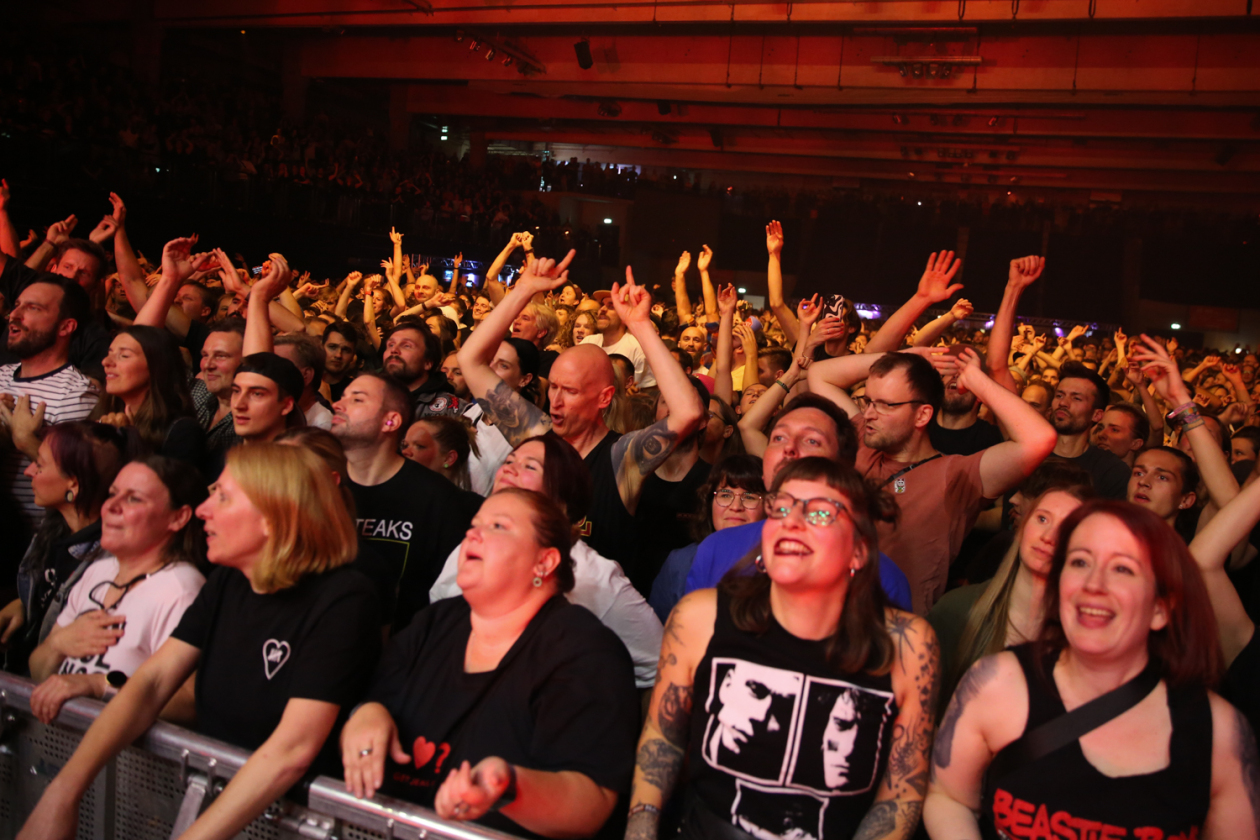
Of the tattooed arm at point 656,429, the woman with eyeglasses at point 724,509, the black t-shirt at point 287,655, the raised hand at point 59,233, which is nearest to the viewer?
the black t-shirt at point 287,655

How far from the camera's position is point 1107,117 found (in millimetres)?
14328

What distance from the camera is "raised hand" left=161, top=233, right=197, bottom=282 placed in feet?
12.6

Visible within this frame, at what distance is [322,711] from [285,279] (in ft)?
8.13

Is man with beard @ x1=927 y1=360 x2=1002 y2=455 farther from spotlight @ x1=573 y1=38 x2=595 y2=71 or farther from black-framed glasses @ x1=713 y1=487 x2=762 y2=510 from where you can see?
spotlight @ x1=573 y1=38 x2=595 y2=71

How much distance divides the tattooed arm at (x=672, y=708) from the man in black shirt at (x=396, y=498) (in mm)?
1055

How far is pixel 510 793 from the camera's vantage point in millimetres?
1595

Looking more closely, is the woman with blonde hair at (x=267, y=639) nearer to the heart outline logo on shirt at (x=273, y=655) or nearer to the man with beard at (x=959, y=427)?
the heart outline logo on shirt at (x=273, y=655)

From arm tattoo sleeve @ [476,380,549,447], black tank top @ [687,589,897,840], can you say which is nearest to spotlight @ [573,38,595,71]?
arm tattoo sleeve @ [476,380,549,447]

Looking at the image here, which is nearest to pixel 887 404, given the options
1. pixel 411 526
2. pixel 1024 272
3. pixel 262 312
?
pixel 1024 272

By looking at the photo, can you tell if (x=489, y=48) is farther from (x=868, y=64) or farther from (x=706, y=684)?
(x=706, y=684)

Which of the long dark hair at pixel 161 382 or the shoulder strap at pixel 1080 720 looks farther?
the long dark hair at pixel 161 382

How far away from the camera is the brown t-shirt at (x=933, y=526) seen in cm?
262

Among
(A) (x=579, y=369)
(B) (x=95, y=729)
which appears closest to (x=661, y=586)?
(A) (x=579, y=369)

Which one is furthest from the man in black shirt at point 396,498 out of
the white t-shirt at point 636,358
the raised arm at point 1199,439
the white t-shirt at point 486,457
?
the white t-shirt at point 636,358
